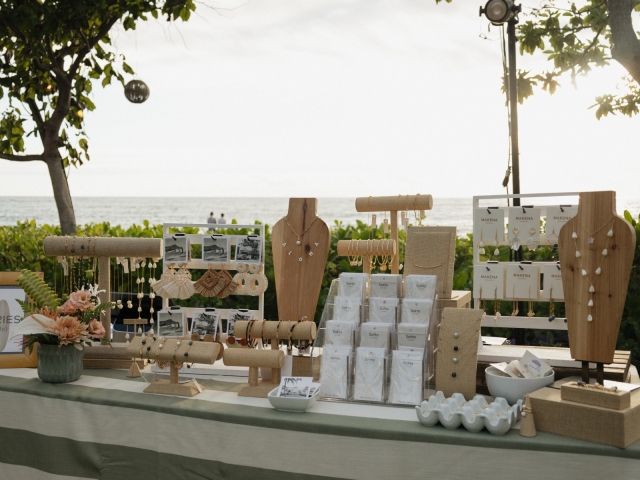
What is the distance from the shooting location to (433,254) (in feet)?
8.91

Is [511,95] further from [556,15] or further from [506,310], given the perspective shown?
[556,15]

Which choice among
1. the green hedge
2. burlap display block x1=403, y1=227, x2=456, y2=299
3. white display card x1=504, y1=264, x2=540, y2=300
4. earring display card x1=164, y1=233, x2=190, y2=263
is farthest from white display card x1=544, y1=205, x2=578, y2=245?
earring display card x1=164, y1=233, x2=190, y2=263

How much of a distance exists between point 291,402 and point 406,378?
1.47 feet

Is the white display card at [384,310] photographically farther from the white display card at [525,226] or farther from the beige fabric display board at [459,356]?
the white display card at [525,226]

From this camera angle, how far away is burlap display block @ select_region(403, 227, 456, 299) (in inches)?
106

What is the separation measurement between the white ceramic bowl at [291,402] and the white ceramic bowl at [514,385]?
671 millimetres

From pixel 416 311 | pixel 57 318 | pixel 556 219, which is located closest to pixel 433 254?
pixel 416 311

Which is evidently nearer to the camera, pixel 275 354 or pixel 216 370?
pixel 275 354

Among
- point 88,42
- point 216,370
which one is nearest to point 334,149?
point 88,42

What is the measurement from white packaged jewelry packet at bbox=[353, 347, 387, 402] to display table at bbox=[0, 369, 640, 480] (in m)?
0.06

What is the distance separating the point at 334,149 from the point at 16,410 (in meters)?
40.0

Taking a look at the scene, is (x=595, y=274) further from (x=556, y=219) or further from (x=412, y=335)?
(x=412, y=335)

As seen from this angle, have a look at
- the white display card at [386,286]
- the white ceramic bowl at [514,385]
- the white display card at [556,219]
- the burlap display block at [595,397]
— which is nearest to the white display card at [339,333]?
the white display card at [386,286]

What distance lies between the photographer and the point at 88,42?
5.21m
